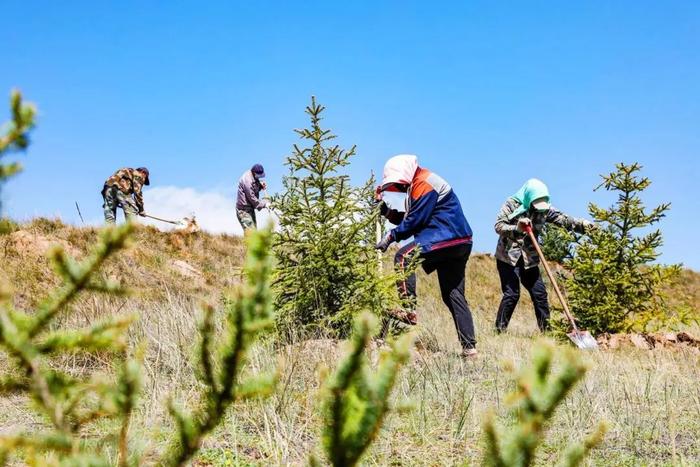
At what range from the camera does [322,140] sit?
225 inches

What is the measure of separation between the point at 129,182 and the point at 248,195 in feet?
9.96

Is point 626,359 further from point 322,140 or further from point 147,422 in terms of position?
point 147,422

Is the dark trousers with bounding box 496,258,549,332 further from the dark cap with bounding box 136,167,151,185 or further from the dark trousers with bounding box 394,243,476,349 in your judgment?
the dark cap with bounding box 136,167,151,185

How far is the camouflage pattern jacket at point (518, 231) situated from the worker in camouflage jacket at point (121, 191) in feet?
28.4

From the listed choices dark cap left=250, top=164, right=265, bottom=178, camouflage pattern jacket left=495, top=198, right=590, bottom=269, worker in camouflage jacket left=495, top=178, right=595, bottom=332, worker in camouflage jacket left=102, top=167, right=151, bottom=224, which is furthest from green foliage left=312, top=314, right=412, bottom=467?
worker in camouflage jacket left=102, top=167, right=151, bottom=224

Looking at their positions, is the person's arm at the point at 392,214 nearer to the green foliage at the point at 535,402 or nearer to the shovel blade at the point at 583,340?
the shovel blade at the point at 583,340

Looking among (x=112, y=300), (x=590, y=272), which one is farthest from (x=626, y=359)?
(x=112, y=300)

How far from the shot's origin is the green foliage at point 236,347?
838mm

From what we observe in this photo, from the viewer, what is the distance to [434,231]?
20.1 feet

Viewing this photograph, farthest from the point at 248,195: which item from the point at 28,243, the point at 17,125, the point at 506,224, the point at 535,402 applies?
the point at 535,402

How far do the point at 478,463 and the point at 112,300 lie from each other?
14.6ft

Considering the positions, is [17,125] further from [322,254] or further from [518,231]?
[518,231]

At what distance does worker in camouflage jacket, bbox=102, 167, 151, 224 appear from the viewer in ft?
45.5

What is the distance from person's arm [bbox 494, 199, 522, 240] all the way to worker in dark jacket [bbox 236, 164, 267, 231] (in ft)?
20.2
